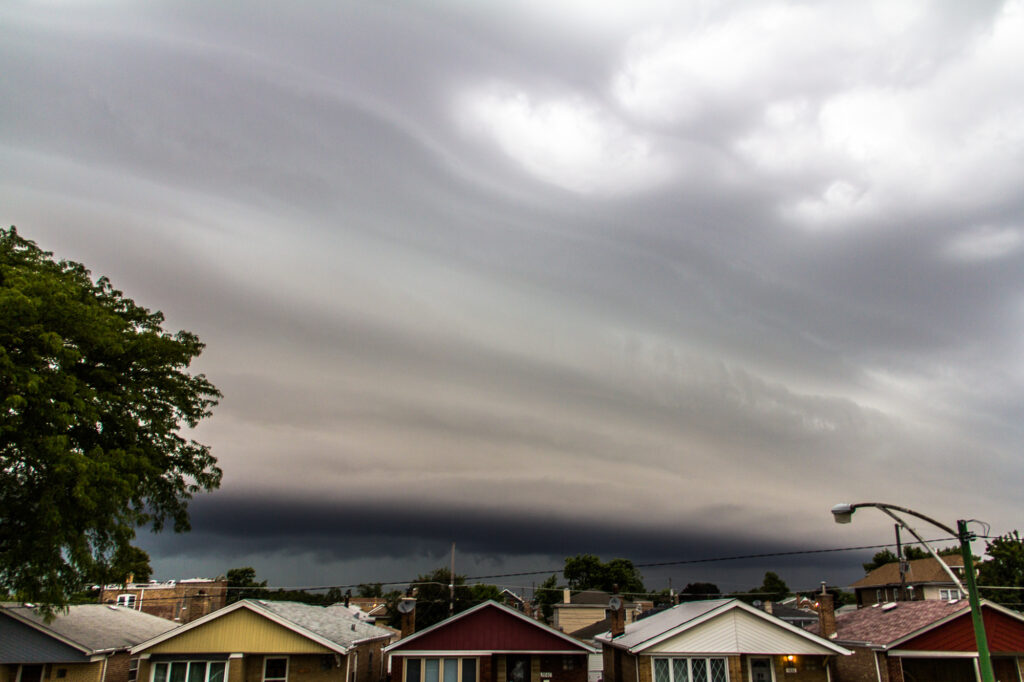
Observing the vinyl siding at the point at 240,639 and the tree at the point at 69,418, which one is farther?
the vinyl siding at the point at 240,639

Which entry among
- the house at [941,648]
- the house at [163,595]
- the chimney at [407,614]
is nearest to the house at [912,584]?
the house at [941,648]

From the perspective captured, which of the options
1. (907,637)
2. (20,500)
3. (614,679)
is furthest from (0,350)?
(907,637)

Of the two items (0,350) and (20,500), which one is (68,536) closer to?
(20,500)

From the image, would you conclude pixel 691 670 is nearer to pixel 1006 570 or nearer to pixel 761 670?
pixel 761 670

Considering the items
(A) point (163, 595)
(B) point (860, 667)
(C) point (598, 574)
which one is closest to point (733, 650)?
(B) point (860, 667)

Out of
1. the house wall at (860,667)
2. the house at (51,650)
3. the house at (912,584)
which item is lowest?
the house wall at (860,667)

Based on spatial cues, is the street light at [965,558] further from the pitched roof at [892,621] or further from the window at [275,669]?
the window at [275,669]

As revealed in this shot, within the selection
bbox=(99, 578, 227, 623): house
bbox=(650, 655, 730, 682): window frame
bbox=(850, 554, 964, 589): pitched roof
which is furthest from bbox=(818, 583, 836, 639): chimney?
bbox=(99, 578, 227, 623): house

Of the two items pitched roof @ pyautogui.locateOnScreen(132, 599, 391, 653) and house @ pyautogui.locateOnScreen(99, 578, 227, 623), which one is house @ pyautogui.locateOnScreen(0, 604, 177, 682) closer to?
pitched roof @ pyautogui.locateOnScreen(132, 599, 391, 653)
